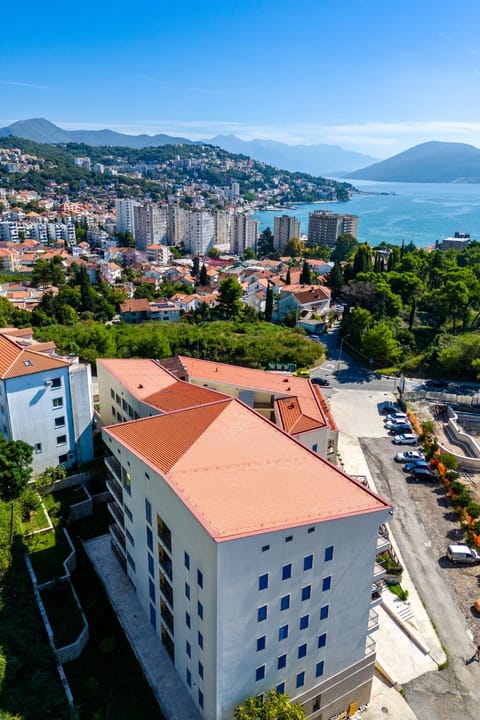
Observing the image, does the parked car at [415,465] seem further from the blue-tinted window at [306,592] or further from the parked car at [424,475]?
the blue-tinted window at [306,592]

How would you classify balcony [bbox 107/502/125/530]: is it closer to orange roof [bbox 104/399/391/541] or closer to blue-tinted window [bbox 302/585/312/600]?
orange roof [bbox 104/399/391/541]

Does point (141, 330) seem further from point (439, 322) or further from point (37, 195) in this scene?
point (37, 195)

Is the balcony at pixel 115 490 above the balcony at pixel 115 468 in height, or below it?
below

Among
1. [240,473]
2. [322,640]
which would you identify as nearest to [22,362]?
[240,473]

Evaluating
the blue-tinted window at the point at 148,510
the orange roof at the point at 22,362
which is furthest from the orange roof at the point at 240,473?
the orange roof at the point at 22,362

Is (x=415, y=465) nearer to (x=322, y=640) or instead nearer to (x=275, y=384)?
(x=275, y=384)

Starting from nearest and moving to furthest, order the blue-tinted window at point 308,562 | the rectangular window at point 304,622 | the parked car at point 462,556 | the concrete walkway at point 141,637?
1. the blue-tinted window at point 308,562
2. the rectangular window at point 304,622
3. the concrete walkway at point 141,637
4. the parked car at point 462,556

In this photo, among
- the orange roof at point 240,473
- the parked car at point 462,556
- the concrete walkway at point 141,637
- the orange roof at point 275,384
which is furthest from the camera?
the orange roof at point 275,384
